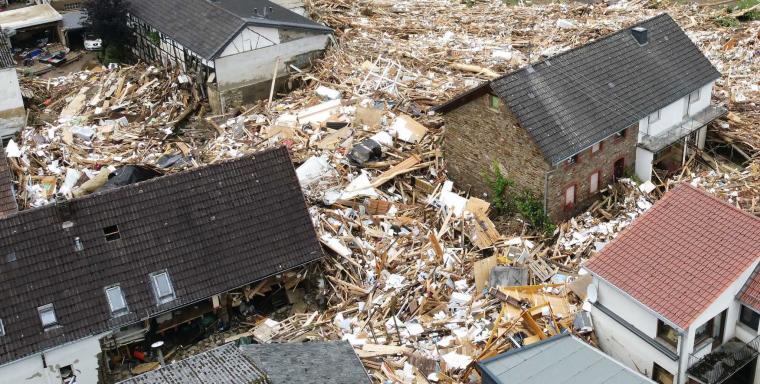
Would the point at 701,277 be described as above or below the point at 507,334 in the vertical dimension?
above

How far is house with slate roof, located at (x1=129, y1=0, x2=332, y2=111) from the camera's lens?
39.5 metres

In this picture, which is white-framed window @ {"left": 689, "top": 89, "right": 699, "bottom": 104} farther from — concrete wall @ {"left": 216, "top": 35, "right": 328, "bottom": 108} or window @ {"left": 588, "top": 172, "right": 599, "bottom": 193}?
concrete wall @ {"left": 216, "top": 35, "right": 328, "bottom": 108}

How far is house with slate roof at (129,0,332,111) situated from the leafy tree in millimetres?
1042

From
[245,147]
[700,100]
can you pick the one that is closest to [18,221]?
[245,147]

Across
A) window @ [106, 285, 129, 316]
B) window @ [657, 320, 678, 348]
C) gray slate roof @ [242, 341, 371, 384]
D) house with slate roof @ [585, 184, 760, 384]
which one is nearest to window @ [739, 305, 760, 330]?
house with slate roof @ [585, 184, 760, 384]

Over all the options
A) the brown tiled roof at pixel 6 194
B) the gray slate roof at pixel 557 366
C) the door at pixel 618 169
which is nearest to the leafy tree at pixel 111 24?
the brown tiled roof at pixel 6 194

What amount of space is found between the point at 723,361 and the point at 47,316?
18586mm

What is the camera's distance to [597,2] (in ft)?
169

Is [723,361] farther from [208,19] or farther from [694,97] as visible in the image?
[208,19]

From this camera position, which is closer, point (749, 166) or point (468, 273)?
point (468, 273)

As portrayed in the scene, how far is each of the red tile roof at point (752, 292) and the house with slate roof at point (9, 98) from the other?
30.6m

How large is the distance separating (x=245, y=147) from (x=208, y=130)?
4.35 m

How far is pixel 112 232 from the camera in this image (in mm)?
25156

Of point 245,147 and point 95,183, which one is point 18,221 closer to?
point 95,183
